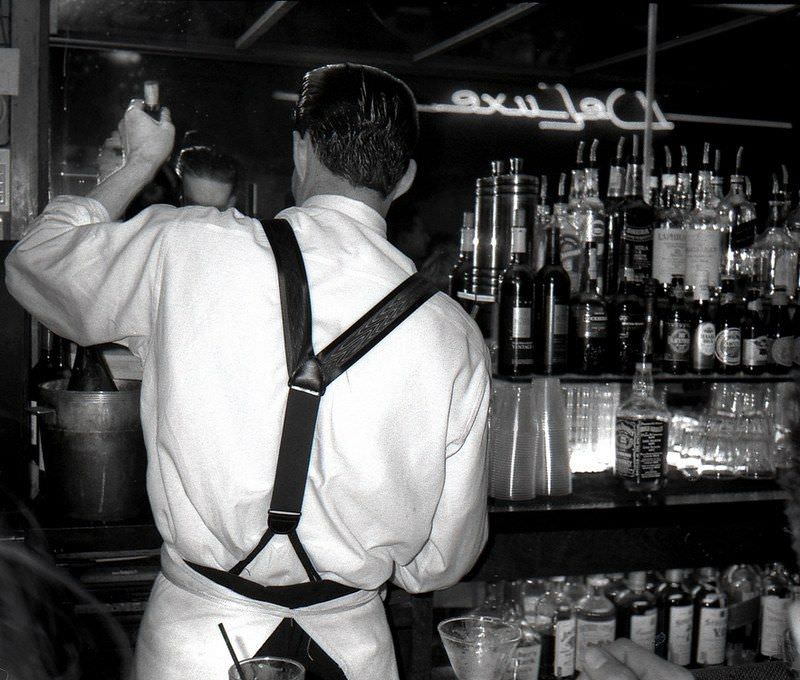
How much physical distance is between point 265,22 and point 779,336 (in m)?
2.43

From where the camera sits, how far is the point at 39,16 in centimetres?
254

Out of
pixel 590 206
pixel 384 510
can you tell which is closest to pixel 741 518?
pixel 590 206

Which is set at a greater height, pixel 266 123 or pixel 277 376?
pixel 266 123

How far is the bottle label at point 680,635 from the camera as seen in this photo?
2441 millimetres

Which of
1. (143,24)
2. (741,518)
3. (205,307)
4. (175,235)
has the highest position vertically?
(143,24)

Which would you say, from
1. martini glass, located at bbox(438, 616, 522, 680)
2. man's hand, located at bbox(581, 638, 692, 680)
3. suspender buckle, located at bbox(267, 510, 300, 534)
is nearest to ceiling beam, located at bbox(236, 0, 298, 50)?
suspender buckle, located at bbox(267, 510, 300, 534)

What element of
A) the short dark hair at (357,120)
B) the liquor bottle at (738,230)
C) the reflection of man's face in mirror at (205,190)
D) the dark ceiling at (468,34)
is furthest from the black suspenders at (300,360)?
the dark ceiling at (468,34)

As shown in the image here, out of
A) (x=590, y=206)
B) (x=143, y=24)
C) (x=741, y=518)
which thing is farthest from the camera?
(x=143, y=24)

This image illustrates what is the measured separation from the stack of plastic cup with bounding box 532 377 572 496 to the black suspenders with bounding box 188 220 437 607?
0.98 meters

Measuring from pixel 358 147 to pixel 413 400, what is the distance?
43 centimetres

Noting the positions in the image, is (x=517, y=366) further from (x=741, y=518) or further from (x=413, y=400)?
(x=413, y=400)

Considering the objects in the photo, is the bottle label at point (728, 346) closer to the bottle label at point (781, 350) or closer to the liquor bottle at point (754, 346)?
the liquor bottle at point (754, 346)

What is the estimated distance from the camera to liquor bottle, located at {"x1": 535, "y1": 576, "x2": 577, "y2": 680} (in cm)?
234

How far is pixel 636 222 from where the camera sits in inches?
98.8
